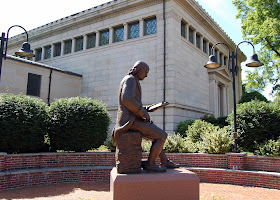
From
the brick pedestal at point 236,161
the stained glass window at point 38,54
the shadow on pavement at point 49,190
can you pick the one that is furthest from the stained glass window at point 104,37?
the brick pedestal at point 236,161

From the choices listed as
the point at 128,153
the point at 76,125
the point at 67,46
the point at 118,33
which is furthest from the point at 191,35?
the point at 128,153

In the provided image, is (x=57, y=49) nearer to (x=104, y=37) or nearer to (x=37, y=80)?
(x=104, y=37)

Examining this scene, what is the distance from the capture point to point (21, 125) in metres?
8.28

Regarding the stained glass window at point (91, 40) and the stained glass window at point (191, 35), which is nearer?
the stained glass window at point (191, 35)

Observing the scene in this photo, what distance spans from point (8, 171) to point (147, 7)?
49.7 feet

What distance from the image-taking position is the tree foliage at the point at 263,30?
55.1 ft

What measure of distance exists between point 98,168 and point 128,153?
406cm

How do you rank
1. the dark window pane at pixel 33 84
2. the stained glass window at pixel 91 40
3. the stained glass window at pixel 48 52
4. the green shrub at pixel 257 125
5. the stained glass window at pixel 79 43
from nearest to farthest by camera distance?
the green shrub at pixel 257 125
the dark window pane at pixel 33 84
the stained glass window at pixel 91 40
the stained glass window at pixel 79 43
the stained glass window at pixel 48 52

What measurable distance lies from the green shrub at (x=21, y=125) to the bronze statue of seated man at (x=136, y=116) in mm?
4522

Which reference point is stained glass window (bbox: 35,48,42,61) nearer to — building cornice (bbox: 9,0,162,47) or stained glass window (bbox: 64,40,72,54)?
building cornice (bbox: 9,0,162,47)

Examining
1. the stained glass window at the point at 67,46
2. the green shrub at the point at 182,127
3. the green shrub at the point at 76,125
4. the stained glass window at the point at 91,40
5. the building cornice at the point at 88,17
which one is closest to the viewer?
the green shrub at the point at 76,125

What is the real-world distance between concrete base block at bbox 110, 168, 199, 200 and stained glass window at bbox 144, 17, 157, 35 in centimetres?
1464

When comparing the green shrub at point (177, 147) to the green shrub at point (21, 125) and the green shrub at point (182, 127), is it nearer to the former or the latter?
the green shrub at point (182, 127)

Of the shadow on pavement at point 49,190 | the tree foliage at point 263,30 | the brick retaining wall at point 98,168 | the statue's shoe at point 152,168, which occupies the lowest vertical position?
the shadow on pavement at point 49,190
